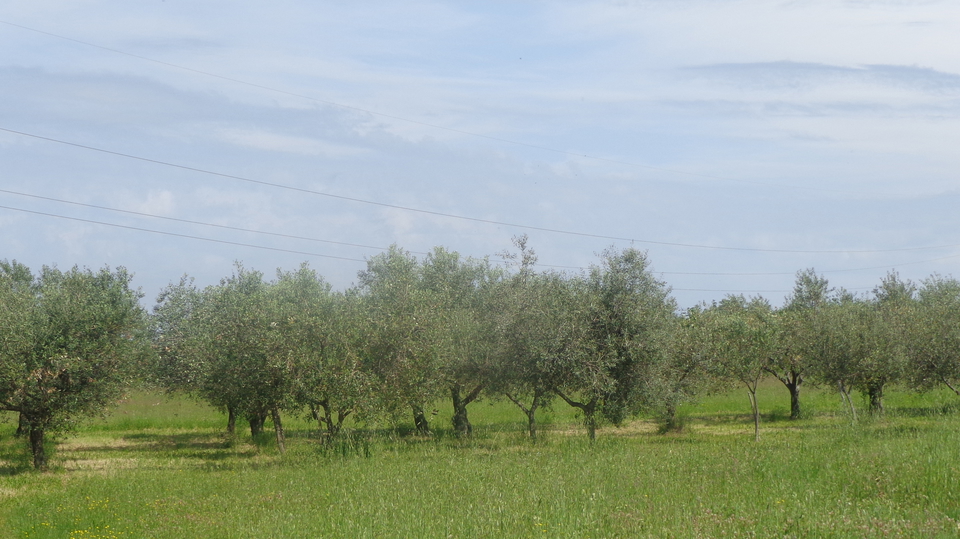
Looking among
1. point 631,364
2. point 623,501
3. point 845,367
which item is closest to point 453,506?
point 623,501

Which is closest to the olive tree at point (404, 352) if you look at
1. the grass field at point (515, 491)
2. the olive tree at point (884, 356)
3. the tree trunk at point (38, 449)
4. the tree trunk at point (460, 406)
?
the grass field at point (515, 491)

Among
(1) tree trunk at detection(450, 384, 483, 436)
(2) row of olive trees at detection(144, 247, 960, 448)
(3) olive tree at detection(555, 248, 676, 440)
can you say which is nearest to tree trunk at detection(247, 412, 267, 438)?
(2) row of olive trees at detection(144, 247, 960, 448)

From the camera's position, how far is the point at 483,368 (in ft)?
127

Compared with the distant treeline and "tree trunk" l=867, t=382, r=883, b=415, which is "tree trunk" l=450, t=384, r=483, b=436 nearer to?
the distant treeline

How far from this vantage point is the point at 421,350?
33938 mm

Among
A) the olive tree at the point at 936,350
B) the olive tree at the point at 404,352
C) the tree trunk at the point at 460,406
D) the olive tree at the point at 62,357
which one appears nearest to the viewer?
the olive tree at the point at 62,357

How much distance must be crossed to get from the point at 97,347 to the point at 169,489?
10.6 metres

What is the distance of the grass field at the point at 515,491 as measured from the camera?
539 inches

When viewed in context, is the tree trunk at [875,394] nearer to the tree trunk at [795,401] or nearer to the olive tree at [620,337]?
the tree trunk at [795,401]

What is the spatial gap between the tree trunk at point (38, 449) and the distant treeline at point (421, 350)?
85 mm

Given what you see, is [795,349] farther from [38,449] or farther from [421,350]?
[38,449]

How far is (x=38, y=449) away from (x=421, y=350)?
17.5m

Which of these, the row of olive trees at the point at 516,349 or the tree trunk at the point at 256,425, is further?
the tree trunk at the point at 256,425

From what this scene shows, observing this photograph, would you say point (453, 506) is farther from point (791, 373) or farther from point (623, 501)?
point (791, 373)
